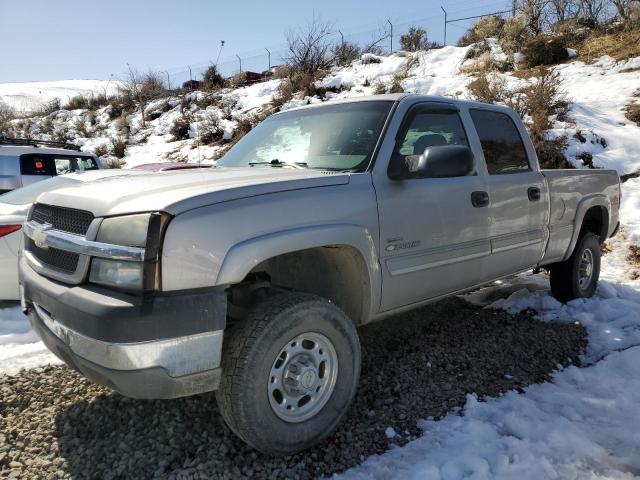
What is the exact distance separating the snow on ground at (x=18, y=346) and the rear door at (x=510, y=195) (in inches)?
138

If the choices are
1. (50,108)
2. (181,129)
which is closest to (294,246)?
(181,129)

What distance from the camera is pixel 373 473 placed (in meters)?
2.37

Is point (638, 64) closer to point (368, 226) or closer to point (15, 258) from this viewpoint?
point (368, 226)

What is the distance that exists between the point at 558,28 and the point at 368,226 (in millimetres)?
18726

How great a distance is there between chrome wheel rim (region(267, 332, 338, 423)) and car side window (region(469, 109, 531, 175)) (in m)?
2.08

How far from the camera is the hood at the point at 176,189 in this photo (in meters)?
2.16

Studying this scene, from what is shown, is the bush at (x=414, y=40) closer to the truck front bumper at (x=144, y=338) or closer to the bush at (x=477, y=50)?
the bush at (x=477, y=50)

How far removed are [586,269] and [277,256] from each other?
387 centimetres

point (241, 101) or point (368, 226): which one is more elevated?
point (241, 101)

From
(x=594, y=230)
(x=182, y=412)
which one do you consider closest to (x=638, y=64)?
(x=594, y=230)

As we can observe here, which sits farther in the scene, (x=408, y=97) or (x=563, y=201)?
(x=563, y=201)


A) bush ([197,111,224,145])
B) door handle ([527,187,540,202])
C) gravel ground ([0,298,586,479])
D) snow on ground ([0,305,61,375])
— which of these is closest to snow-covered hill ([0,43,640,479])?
snow on ground ([0,305,61,375])

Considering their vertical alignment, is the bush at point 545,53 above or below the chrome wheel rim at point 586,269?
above

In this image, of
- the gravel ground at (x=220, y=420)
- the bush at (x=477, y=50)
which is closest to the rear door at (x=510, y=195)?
the gravel ground at (x=220, y=420)
